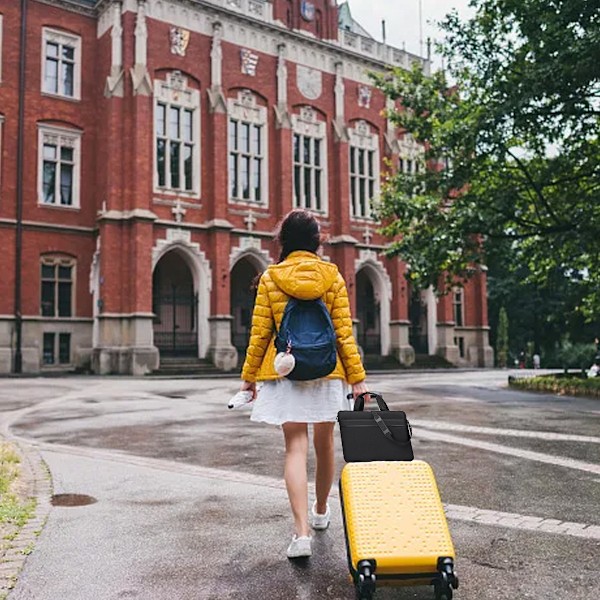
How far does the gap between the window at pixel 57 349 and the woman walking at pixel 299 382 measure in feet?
76.5

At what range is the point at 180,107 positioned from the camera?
2659 centimetres

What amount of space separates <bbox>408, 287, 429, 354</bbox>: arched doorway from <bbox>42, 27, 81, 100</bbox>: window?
18409 millimetres

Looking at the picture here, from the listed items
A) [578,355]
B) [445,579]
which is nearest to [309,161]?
[578,355]

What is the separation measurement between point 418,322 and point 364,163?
864 centimetres

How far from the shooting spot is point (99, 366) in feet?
79.5

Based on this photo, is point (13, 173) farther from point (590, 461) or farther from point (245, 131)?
point (590, 461)

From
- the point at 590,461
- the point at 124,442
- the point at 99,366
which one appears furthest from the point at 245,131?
the point at 590,461

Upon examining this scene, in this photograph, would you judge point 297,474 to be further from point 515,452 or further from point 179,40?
point 179,40

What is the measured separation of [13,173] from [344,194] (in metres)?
14.0

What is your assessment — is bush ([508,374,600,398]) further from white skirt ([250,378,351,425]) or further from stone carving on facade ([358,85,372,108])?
stone carving on facade ([358,85,372,108])

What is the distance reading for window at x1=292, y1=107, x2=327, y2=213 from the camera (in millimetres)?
30141

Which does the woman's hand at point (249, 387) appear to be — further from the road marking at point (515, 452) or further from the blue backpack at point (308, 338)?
the road marking at point (515, 452)

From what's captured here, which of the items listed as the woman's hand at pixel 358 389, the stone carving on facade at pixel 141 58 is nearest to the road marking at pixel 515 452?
the woman's hand at pixel 358 389

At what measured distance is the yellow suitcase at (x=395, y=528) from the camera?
2.75 metres
